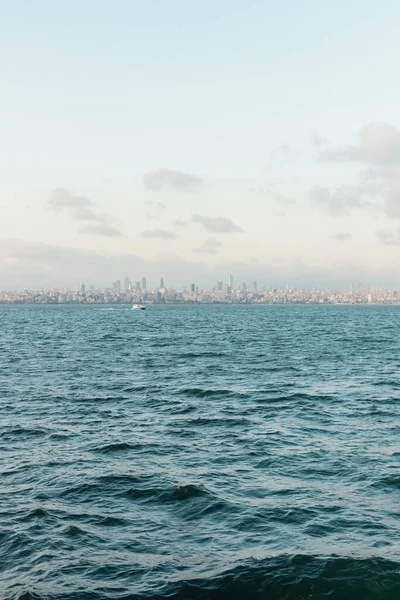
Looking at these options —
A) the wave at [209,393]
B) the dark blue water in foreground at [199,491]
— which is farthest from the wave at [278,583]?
the wave at [209,393]

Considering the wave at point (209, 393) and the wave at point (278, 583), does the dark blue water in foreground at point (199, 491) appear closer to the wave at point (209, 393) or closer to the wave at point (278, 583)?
the wave at point (278, 583)

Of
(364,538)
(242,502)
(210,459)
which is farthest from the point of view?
(210,459)

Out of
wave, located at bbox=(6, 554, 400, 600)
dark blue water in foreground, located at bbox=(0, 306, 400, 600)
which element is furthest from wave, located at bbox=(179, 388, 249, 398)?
wave, located at bbox=(6, 554, 400, 600)

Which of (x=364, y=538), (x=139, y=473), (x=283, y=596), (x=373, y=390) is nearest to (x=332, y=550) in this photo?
(x=364, y=538)

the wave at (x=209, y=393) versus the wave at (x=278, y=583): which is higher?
the wave at (x=209, y=393)

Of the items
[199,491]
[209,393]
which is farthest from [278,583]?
[209,393]

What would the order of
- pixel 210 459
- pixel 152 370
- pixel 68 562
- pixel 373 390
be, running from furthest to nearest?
pixel 152 370 → pixel 373 390 → pixel 210 459 → pixel 68 562

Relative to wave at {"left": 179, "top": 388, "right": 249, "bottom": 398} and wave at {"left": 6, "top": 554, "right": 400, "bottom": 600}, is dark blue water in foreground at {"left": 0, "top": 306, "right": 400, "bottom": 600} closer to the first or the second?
wave at {"left": 6, "top": 554, "right": 400, "bottom": 600}

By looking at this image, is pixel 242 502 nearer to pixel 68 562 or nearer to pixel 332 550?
pixel 332 550
